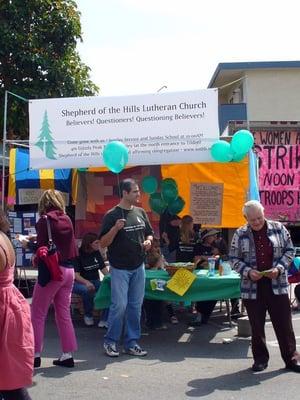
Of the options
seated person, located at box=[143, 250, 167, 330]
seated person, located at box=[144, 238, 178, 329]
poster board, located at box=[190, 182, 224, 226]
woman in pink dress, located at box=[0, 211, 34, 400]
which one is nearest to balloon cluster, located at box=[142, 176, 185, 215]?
poster board, located at box=[190, 182, 224, 226]

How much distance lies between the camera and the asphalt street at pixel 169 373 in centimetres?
495

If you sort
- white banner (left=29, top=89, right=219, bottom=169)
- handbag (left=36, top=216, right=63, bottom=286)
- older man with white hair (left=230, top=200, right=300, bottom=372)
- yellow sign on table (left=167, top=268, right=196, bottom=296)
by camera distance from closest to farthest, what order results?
handbag (left=36, top=216, right=63, bottom=286), older man with white hair (left=230, top=200, right=300, bottom=372), yellow sign on table (left=167, top=268, right=196, bottom=296), white banner (left=29, top=89, right=219, bottom=169)

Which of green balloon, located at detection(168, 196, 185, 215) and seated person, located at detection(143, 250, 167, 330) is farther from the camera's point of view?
green balloon, located at detection(168, 196, 185, 215)

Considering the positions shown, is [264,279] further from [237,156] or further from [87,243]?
[87,243]

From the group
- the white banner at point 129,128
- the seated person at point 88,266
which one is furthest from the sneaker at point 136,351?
the white banner at point 129,128

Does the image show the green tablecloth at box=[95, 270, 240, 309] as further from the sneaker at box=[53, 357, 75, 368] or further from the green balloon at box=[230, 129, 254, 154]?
the green balloon at box=[230, 129, 254, 154]

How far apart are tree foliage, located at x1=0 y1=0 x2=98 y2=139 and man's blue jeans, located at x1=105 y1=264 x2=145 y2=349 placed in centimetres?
1132

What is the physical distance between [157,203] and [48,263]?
419 centimetres

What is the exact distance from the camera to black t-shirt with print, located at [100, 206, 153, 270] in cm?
612

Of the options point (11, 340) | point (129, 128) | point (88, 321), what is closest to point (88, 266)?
point (88, 321)

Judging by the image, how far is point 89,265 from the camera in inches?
322

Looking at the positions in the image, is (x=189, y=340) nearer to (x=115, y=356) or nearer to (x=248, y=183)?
(x=115, y=356)

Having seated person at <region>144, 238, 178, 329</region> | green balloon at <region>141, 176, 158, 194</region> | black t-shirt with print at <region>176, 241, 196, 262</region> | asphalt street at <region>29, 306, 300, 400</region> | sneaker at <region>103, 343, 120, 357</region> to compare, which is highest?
green balloon at <region>141, 176, 158, 194</region>

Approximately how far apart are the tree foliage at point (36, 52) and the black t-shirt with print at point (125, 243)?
36.6 feet
